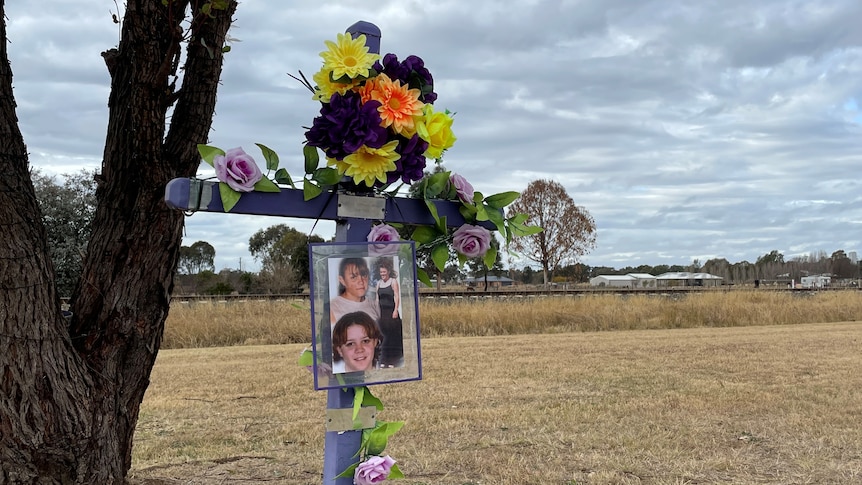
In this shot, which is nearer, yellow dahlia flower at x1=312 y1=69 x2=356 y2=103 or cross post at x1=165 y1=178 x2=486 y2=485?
cross post at x1=165 y1=178 x2=486 y2=485

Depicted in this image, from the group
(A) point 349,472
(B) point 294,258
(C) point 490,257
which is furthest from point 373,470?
(B) point 294,258

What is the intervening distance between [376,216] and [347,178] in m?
0.20

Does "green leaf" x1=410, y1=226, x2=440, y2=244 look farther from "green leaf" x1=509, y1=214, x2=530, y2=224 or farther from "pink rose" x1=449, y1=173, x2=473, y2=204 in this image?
"green leaf" x1=509, y1=214, x2=530, y2=224

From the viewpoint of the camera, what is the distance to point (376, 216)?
3.00 m

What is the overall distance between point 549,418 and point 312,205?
11.8 ft

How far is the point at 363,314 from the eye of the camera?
275 cm

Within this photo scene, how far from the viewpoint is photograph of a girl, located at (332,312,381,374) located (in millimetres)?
2717

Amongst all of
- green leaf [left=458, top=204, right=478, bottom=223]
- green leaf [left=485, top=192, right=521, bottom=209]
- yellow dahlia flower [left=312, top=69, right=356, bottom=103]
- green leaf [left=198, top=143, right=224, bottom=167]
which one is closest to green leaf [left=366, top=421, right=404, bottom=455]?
green leaf [left=458, top=204, right=478, bottom=223]

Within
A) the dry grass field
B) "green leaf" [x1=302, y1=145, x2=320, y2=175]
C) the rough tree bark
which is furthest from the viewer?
the dry grass field

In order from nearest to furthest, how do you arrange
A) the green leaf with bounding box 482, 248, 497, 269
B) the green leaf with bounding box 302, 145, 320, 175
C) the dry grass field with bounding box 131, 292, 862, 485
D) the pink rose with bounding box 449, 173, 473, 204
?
the green leaf with bounding box 302, 145, 320, 175
the pink rose with bounding box 449, 173, 473, 204
the green leaf with bounding box 482, 248, 497, 269
the dry grass field with bounding box 131, 292, 862, 485

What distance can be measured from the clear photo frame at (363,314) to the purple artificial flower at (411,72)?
700 mm

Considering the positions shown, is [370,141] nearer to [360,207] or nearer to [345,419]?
[360,207]

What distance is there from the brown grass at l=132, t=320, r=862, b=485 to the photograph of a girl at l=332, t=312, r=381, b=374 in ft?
5.89

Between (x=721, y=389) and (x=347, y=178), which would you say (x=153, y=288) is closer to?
(x=347, y=178)
